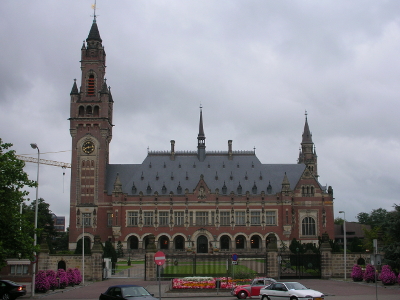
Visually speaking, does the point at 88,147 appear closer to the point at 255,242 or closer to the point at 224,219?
the point at 224,219

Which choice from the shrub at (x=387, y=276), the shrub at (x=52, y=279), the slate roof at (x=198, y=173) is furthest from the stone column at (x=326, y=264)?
the slate roof at (x=198, y=173)

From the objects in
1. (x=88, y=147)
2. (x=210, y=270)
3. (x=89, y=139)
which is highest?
(x=89, y=139)

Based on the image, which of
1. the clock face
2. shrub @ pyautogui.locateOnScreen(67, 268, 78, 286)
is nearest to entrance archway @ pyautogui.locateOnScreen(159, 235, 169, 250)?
the clock face

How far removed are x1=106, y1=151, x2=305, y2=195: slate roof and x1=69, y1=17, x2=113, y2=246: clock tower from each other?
351 cm

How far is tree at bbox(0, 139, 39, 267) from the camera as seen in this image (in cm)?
3181

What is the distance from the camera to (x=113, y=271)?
57.4 m

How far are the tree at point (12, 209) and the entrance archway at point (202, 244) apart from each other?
2435 inches

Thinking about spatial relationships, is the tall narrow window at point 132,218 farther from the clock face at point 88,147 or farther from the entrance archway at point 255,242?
the entrance archway at point 255,242

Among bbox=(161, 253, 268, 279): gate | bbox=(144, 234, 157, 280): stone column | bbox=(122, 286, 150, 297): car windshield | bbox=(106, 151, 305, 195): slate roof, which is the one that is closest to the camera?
bbox=(122, 286, 150, 297): car windshield

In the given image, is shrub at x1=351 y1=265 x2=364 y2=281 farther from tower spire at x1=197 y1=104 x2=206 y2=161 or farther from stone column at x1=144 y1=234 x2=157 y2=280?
tower spire at x1=197 y1=104 x2=206 y2=161

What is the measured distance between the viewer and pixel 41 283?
125ft

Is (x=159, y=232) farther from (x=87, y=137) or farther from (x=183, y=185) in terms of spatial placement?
(x=87, y=137)

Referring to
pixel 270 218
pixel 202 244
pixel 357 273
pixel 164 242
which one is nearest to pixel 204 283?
pixel 357 273

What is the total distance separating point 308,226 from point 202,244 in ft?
60.7
